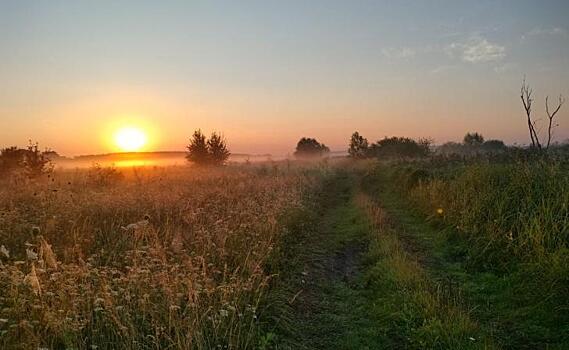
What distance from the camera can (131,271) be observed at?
551cm

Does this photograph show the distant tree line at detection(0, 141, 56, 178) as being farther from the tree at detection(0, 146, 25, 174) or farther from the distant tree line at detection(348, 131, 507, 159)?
the distant tree line at detection(348, 131, 507, 159)

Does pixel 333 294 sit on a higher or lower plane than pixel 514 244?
lower

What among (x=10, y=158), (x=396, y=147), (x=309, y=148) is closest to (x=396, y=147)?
(x=396, y=147)

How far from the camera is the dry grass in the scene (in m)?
4.55

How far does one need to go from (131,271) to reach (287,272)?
314 cm

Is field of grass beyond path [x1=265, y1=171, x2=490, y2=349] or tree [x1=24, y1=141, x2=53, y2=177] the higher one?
tree [x1=24, y1=141, x2=53, y2=177]

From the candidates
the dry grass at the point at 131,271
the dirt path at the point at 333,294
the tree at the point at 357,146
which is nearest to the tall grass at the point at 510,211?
the dirt path at the point at 333,294

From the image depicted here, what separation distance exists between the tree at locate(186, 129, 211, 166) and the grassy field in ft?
79.4

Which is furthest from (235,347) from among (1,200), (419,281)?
(1,200)

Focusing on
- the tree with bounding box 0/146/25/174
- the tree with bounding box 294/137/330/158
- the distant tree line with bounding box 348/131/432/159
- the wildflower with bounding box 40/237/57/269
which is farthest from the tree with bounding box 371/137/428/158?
the wildflower with bounding box 40/237/57/269

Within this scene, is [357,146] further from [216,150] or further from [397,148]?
[216,150]

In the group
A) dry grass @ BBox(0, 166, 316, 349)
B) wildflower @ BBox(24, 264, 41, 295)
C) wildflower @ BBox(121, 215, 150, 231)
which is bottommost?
dry grass @ BBox(0, 166, 316, 349)

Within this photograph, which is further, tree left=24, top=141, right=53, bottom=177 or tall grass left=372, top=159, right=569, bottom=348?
tree left=24, top=141, right=53, bottom=177

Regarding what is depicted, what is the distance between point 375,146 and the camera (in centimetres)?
7488
